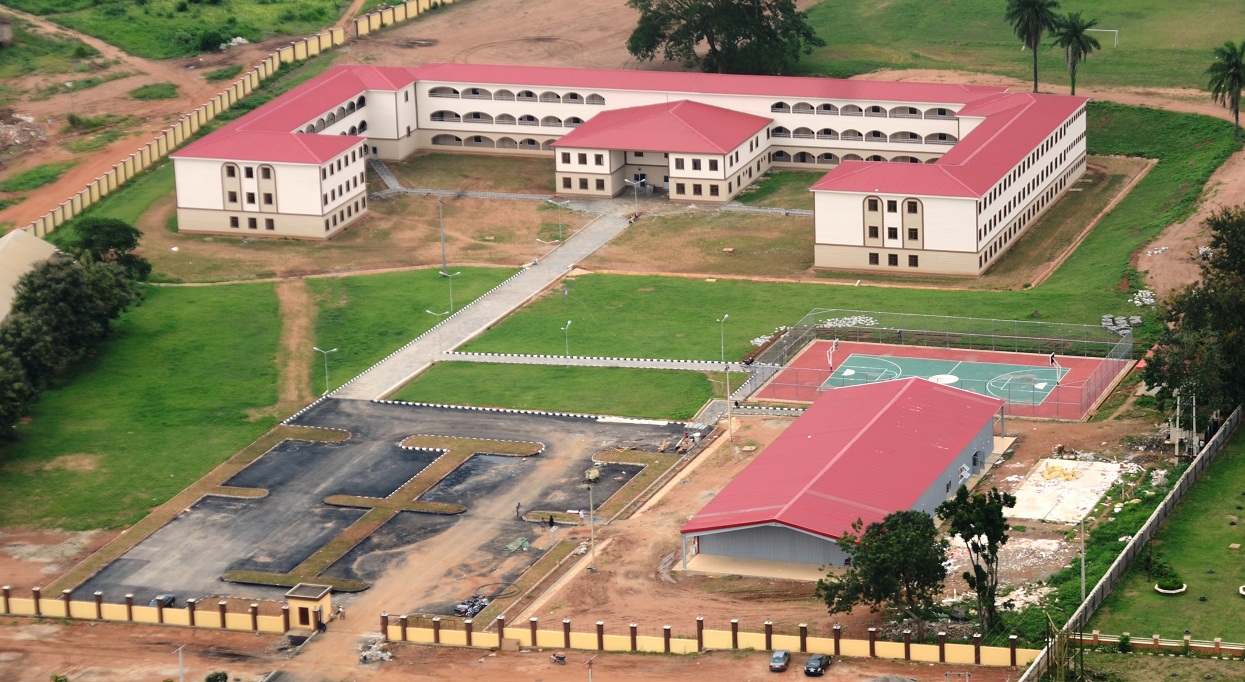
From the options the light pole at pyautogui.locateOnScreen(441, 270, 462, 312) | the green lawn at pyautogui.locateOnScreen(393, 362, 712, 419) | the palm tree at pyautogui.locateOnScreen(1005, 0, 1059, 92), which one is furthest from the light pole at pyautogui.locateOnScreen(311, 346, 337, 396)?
the palm tree at pyautogui.locateOnScreen(1005, 0, 1059, 92)

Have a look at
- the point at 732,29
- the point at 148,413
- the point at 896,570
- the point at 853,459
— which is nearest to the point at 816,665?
the point at 896,570

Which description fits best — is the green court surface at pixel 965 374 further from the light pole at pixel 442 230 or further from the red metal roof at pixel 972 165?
the light pole at pixel 442 230

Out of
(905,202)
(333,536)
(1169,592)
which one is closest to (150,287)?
(333,536)

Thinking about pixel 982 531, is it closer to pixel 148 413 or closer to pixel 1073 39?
pixel 148 413

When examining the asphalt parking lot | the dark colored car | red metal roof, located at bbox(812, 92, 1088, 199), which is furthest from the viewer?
red metal roof, located at bbox(812, 92, 1088, 199)

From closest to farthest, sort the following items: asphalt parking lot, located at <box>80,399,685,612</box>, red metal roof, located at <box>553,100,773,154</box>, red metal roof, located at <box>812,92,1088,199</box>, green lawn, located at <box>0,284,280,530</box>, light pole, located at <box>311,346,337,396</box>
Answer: asphalt parking lot, located at <box>80,399,685,612</box> < green lawn, located at <box>0,284,280,530</box> < light pole, located at <box>311,346,337,396</box> < red metal roof, located at <box>812,92,1088,199</box> < red metal roof, located at <box>553,100,773,154</box>

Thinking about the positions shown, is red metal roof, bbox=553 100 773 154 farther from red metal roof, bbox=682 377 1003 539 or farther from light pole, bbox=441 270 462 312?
red metal roof, bbox=682 377 1003 539

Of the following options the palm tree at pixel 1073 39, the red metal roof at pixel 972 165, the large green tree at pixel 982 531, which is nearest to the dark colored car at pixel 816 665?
the large green tree at pixel 982 531
